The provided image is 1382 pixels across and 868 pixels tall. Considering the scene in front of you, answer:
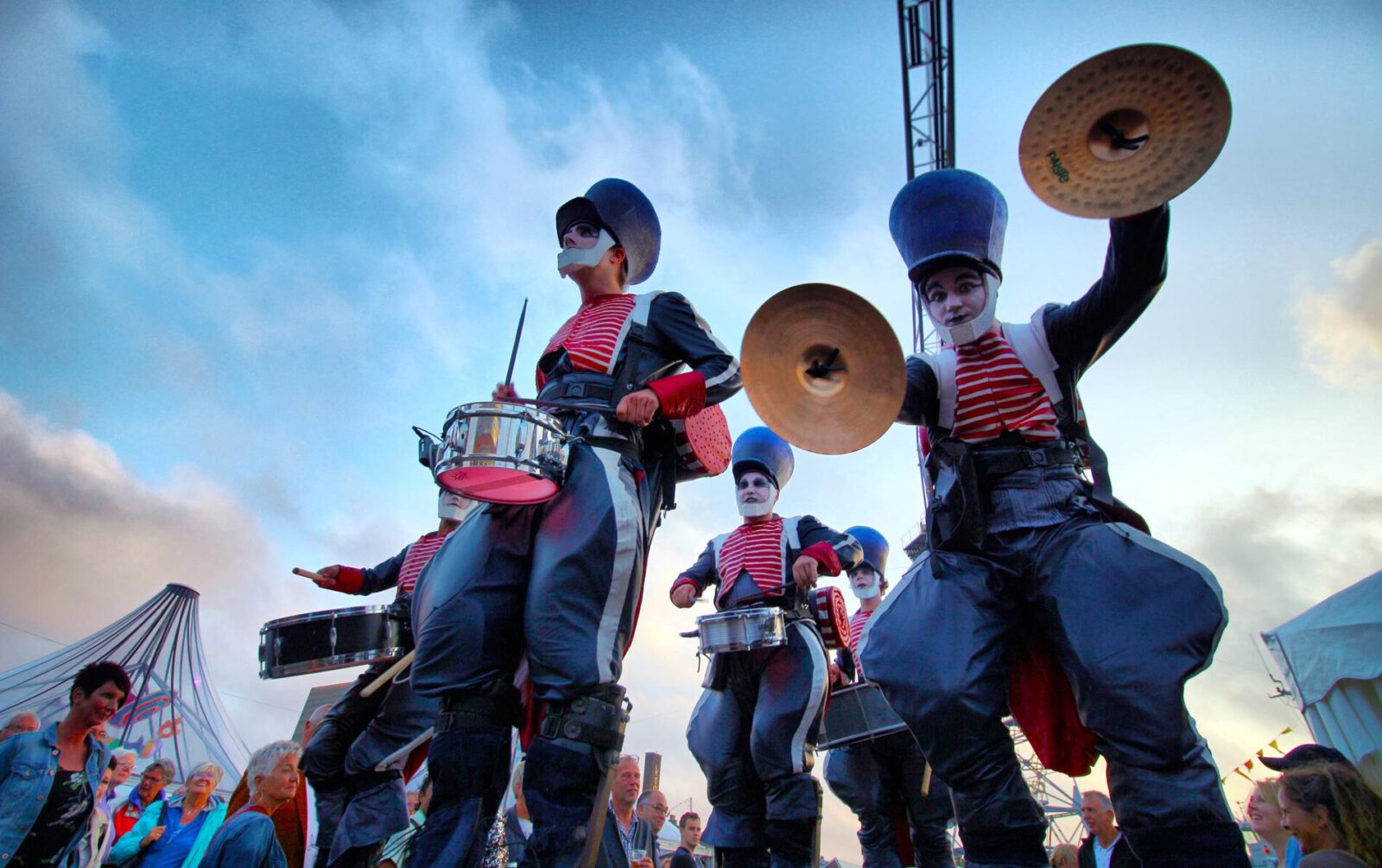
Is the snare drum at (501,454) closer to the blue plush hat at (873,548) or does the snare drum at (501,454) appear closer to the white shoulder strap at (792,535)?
the white shoulder strap at (792,535)

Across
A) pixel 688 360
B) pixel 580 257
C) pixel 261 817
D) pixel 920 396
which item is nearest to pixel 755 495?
pixel 688 360

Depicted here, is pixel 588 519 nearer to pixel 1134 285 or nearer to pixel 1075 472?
pixel 1075 472

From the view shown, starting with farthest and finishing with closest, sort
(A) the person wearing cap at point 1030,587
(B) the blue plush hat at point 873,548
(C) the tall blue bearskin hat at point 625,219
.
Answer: (B) the blue plush hat at point 873,548, (C) the tall blue bearskin hat at point 625,219, (A) the person wearing cap at point 1030,587

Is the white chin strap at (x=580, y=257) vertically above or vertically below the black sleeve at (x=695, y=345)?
above

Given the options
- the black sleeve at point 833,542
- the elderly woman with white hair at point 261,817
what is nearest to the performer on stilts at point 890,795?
the black sleeve at point 833,542

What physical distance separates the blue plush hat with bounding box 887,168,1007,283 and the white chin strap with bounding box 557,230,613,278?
4.28ft

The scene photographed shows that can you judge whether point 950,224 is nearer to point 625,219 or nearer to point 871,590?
point 625,219

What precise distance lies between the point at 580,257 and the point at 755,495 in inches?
99.0

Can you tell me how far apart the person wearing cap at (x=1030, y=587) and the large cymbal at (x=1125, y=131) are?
149mm

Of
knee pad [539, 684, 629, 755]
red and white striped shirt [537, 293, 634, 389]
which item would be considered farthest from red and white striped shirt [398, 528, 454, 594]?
knee pad [539, 684, 629, 755]

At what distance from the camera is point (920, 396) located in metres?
2.63

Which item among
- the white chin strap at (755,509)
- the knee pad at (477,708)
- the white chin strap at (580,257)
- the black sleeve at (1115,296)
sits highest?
the white chin strap at (580,257)

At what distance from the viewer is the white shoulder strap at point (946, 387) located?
8.59 ft

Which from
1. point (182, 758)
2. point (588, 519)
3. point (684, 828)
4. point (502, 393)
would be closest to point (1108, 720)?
point (588, 519)
